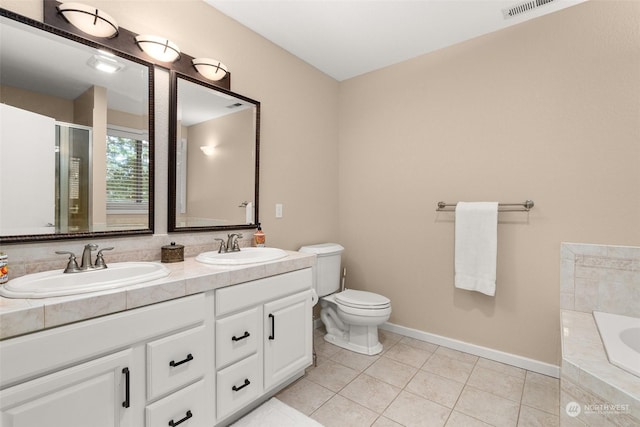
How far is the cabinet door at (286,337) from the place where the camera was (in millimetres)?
1696

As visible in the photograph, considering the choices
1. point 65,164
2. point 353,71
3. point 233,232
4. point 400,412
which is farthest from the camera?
point 353,71

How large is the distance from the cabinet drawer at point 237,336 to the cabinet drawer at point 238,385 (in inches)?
1.8

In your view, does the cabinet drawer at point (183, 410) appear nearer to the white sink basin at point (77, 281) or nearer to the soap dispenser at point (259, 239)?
the white sink basin at point (77, 281)

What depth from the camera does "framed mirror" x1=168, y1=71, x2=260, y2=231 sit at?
1821 millimetres

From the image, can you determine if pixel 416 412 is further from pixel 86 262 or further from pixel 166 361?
pixel 86 262

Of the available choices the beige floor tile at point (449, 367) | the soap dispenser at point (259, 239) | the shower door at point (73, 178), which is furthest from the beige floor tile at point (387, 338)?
the shower door at point (73, 178)

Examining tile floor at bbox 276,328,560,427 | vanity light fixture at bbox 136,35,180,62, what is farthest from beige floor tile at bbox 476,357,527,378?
vanity light fixture at bbox 136,35,180,62

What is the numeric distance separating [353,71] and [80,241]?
2644mm

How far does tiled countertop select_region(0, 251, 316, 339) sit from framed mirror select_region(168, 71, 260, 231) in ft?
1.35

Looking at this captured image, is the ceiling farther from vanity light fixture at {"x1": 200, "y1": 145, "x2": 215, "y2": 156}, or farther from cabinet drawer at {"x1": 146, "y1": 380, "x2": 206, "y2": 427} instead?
cabinet drawer at {"x1": 146, "y1": 380, "x2": 206, "y2": 427}

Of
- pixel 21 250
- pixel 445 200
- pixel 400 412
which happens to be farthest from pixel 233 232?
pixel 445 200

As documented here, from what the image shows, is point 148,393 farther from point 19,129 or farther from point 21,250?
point 19,129

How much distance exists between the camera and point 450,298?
2512mm

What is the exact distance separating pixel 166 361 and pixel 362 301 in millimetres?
1516
